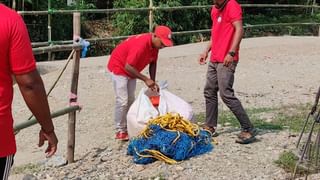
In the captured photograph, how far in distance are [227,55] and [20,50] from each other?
8.70 ft

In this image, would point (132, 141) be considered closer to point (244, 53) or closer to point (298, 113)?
point (298, 113)

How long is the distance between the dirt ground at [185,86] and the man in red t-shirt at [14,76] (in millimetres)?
2026

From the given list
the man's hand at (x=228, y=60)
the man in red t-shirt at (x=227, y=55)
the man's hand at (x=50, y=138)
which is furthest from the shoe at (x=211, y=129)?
the man's hand at (x=50, y=138)

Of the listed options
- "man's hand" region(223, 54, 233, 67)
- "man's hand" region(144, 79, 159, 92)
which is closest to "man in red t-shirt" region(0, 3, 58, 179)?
"man's hand" region(223, 54, 233, 67)

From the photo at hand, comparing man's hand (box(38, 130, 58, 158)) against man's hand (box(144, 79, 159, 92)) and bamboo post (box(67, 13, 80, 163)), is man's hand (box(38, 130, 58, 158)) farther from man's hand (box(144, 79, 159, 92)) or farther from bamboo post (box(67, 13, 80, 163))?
man's hand (box(144, 79, 159, 92))

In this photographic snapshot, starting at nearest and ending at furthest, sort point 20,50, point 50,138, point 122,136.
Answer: point 20,50, point 50,138, point 122,136

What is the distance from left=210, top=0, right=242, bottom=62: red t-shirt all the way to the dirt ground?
0.79m

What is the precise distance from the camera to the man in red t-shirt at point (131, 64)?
5.11m

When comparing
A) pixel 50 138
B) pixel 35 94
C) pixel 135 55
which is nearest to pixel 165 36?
pixel 135 55

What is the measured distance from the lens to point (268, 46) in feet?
42.9

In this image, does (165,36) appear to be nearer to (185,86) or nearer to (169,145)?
(169,145)

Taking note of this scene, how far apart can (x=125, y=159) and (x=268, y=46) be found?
8.82 meters

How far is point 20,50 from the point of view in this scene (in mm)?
2404

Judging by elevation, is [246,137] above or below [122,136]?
above
